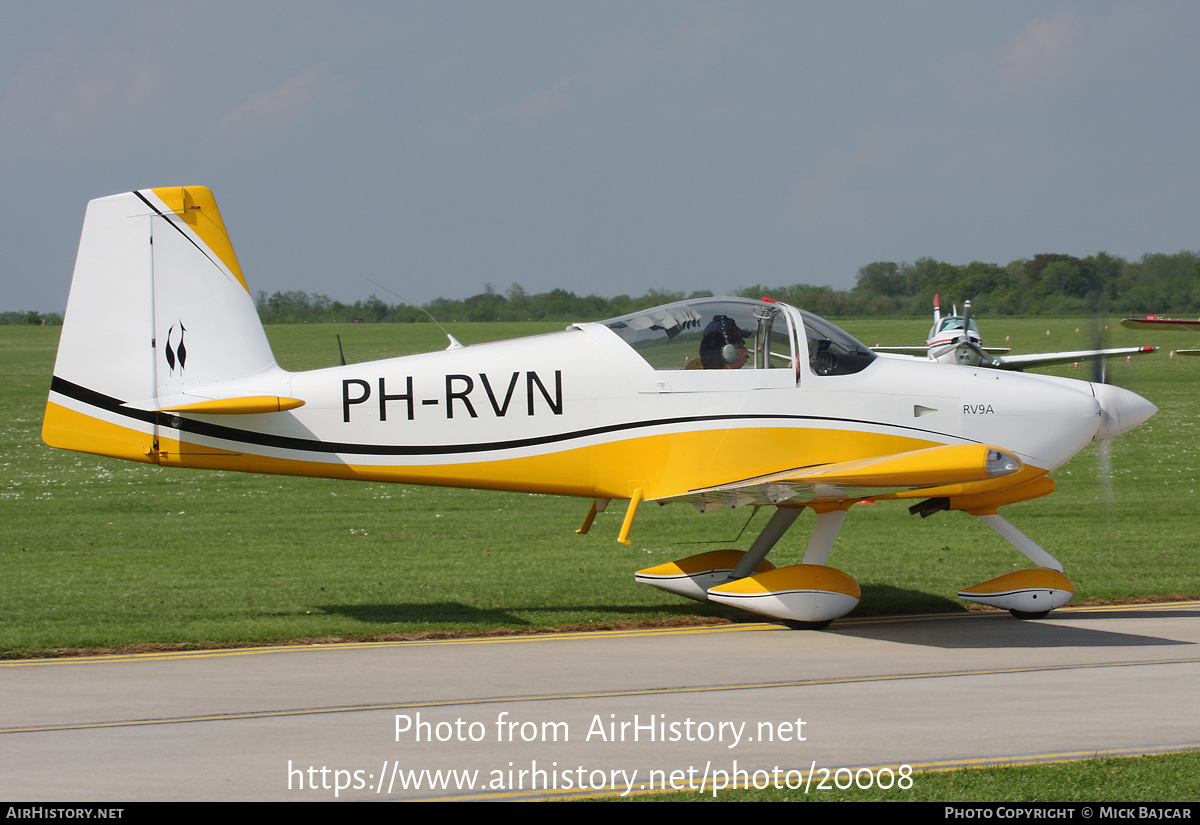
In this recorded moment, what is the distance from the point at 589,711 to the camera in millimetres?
6285

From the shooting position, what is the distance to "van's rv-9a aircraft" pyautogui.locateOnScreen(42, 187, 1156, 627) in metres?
7.90

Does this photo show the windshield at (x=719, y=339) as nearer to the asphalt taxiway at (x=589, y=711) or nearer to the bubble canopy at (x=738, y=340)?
the bubble canopy at (x=738, y=340)

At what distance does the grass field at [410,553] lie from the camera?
8.66 meters

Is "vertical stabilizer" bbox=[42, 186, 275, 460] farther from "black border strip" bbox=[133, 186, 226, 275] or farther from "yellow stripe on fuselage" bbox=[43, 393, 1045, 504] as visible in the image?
"yellow stripe on fuselage" bbox=[43, 393, 1045, 504]

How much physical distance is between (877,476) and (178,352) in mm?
5396

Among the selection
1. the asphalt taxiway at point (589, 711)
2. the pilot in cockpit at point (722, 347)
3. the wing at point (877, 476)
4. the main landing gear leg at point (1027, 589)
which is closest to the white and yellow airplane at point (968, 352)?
the main landing gear leg at point (1027, 589)

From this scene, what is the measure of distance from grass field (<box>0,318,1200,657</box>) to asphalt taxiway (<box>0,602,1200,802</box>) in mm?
800

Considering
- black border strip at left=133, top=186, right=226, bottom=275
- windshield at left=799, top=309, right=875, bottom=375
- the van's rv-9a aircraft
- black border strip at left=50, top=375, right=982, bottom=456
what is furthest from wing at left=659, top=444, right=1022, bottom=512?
black border strip at left=133, top=186, right=226, bottom=275

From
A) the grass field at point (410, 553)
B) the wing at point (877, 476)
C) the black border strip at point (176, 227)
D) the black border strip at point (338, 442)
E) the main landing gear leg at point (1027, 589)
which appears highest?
the black border strip at point (176, 227)

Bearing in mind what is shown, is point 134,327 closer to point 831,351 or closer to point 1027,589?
point 831,351

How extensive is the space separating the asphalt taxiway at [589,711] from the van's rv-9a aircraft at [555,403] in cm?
81

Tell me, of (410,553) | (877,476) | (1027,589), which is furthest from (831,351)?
(410,553)

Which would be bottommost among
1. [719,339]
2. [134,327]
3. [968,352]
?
[968,352]
